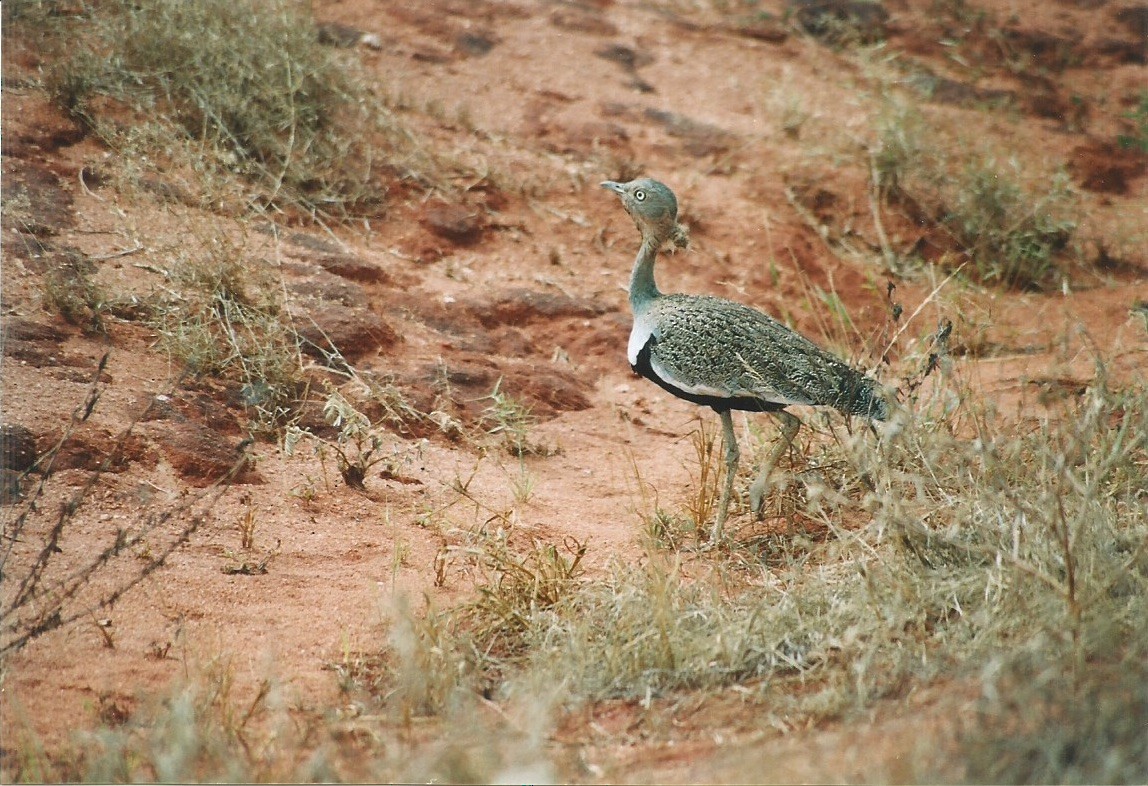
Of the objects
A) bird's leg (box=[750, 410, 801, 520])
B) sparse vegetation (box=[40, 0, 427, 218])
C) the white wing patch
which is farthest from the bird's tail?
sparse vegetation (box=[40, 0, 427, 218])

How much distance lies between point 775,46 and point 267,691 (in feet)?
24.9

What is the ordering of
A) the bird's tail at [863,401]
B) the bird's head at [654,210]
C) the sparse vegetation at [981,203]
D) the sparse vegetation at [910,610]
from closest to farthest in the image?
the sparse vegetation at [910,610], the bird's tail at [863,401], the bird's head at [654,210], the sparse vegetation at [981,203]

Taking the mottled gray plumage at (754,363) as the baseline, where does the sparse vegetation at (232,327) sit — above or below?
below

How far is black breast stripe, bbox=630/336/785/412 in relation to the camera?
415 cm

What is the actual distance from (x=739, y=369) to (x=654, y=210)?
2.90 ft

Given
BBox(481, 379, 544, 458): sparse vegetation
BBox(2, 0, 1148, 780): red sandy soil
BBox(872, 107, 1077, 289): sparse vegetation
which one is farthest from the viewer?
BBox(872, 107, 1077, 289): sparse vegetation

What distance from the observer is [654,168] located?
24.6 feet

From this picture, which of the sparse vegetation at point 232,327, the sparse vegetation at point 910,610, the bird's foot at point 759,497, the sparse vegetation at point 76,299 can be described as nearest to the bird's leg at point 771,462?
the bird's foot at point 759,497

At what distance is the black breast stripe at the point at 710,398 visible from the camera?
13.6 feet

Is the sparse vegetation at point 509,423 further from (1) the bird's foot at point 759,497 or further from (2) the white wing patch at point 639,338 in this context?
(1) the bird's foot at point 759,497

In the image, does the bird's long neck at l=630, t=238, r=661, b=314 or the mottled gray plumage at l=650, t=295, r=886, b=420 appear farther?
the bird's long neck at l=630, t=238, r=661, b=314

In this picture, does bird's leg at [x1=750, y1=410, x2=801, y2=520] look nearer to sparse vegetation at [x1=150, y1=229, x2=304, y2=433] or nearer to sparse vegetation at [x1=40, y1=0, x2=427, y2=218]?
sparse vegetation at [x1=150, y1=229, x2=304, y2=433]

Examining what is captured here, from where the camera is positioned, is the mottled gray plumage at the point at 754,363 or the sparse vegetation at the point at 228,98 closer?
the mottled gray plumage at the point at 754,363

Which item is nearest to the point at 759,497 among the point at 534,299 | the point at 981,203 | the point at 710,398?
the point at 710,398
